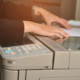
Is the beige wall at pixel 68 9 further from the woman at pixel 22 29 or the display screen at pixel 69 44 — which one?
the display screen at pixel 69 44

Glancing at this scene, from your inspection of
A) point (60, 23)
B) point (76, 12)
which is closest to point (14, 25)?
point (60, 23)

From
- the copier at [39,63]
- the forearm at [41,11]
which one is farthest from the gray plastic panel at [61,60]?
the forearm at [41,11]

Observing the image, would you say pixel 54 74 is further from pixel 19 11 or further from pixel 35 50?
pixel 19 11

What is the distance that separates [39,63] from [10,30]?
0.55ft

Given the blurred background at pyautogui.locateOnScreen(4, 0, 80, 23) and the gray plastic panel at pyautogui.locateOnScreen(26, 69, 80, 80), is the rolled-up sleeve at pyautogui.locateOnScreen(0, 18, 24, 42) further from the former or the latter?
the blurred background at pyautogui.locateOnScreen(4, 0, 80, 23)

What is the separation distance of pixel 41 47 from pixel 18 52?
0.08 m

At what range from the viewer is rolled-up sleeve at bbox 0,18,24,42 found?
1.71ft

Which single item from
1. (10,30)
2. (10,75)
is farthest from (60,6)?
(10,75)

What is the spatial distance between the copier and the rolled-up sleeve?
8 centimetres

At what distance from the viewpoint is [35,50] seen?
0.44 m

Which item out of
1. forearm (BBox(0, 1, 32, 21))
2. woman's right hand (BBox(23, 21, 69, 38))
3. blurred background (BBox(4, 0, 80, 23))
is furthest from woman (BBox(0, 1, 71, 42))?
blurred background (BBox(4, 0, 80, 23))

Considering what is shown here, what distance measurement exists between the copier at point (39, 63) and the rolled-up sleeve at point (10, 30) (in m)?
0.08

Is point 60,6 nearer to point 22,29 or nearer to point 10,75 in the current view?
point 22,29

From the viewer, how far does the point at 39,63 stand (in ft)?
1.41
